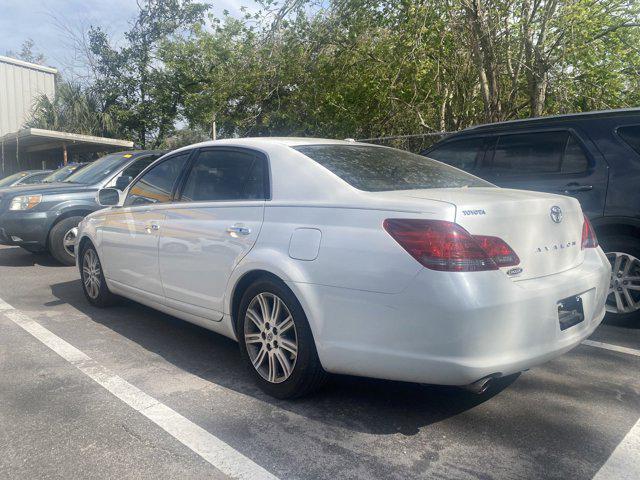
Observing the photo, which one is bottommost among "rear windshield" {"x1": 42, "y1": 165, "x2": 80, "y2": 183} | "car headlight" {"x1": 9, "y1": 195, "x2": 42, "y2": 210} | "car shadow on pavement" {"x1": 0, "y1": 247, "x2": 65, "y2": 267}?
"car shadow on pavement" {"x1": 0, "y1": 247, "x2": 65, "y2": 267}

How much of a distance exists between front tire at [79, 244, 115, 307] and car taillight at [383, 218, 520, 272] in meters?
3.65

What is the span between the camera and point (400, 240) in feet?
8.87

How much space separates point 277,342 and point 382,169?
4.05 feet

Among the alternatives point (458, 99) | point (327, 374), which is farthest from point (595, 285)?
point (458, 99)

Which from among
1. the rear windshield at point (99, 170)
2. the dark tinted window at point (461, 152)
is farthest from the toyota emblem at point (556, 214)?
the rear windshield at point (99, 170)

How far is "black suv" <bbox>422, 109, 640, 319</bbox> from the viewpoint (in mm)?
4434

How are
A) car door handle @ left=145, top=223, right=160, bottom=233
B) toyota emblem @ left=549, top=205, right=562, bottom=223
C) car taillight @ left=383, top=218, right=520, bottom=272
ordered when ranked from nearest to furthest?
1. car taillight @ left=383, top=218, right=520, bottom=272
2. toyota emblem @ left=549, top=205, right=562, bottom=223
3. car door handle @ left=145, top=223, right=160, bottom=233

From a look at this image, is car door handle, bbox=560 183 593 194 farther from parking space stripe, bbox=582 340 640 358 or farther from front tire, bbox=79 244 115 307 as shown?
front tire, bbox=79 244 115 307

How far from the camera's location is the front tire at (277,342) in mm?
3113

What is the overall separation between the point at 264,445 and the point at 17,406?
1.56 metres

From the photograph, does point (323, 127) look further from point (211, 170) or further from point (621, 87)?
point (211, 170)

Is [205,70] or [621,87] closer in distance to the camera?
[621,87]

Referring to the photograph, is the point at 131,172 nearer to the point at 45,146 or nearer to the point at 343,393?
the point at 343,393

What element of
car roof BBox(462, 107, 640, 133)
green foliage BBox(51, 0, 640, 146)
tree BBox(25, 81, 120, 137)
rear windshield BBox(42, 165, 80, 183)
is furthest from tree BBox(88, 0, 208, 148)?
car roof BBox(462, 107, 640, 133)
